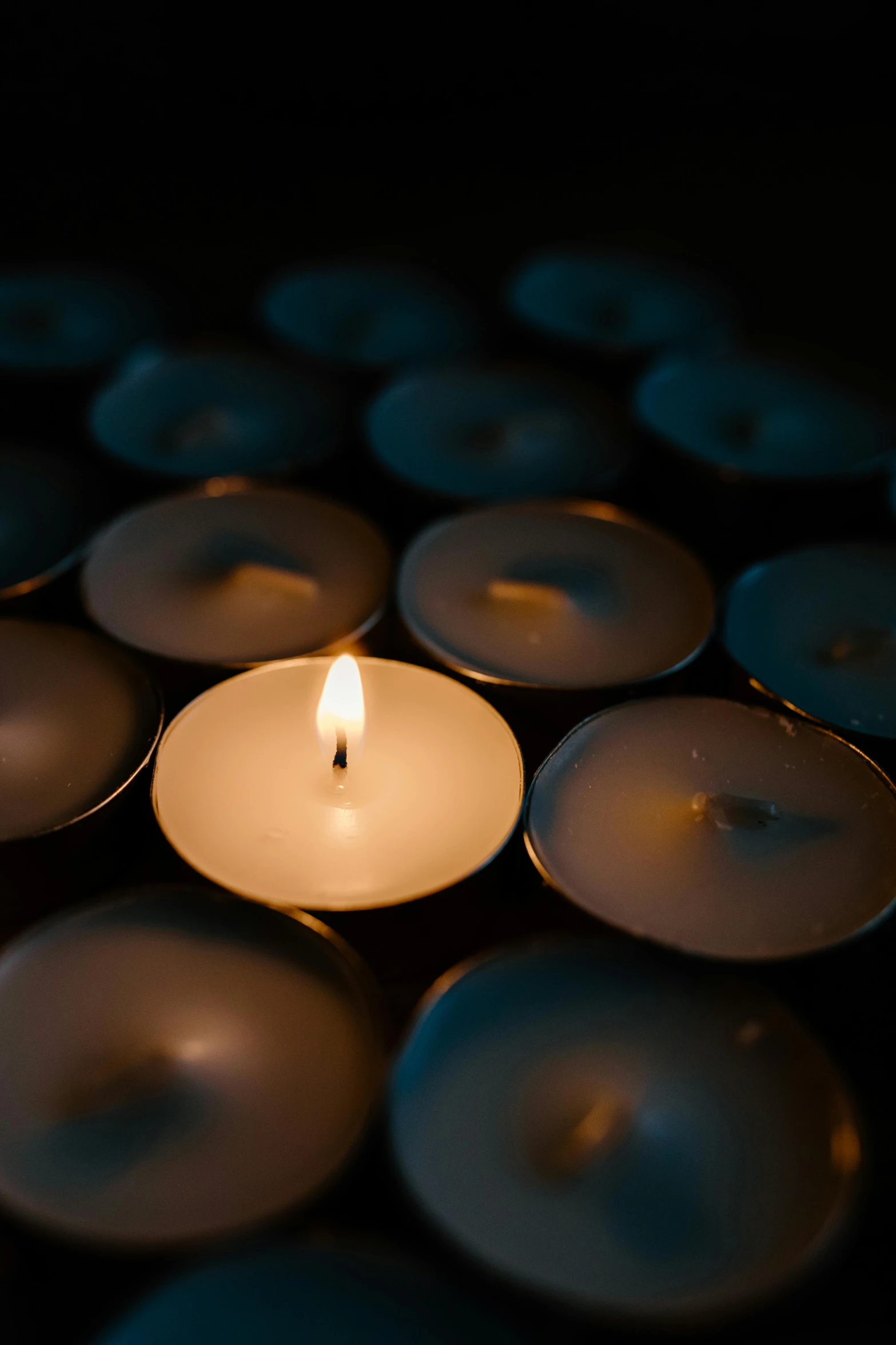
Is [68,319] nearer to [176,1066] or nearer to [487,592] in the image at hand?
[487,592]

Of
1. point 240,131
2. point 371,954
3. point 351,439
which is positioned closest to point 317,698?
point 371,954

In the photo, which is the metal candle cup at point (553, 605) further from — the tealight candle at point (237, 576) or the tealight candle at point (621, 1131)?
the tealight candle at point (621, 1131)

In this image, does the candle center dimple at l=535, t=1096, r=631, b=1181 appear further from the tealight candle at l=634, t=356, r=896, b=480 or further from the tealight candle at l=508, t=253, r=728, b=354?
the tealight candle at l=508, t=253, r=728, b=354

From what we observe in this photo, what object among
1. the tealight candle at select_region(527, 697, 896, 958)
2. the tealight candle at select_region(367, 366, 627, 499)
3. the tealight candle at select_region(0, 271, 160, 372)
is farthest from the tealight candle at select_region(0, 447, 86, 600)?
the tealight candle at select_region(527, 697, 896, 958)

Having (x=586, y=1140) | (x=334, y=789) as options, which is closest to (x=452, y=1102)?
(x=586, y=1140)

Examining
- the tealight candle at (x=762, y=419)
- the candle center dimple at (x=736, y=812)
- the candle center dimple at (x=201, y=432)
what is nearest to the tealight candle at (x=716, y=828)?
the candle center dimple at (x=736, y=812)

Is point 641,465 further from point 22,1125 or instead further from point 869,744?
point 22,1125
